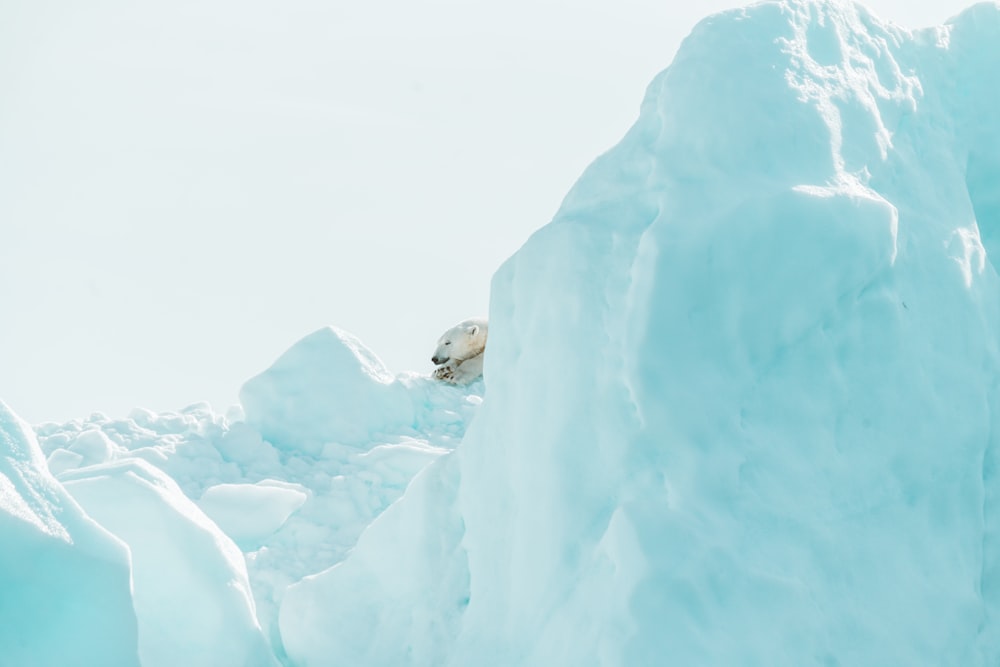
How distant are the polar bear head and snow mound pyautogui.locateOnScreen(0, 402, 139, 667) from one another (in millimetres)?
7055

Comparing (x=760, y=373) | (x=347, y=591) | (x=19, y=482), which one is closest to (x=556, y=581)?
(x=760, y=373)

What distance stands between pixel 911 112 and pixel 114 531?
12.8 ft

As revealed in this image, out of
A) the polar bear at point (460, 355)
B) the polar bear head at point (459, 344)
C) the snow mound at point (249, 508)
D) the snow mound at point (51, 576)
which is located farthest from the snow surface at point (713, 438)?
the polar bear head at point (459, 344)

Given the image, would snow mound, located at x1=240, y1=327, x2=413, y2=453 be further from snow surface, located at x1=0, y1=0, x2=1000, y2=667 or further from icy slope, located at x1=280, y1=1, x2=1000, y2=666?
icy slope, located at x1=280, y1=1, x2=1000, y2=666

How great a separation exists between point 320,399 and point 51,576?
5.86 metres

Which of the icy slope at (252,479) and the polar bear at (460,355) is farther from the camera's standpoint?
the polar bear at (460,355)

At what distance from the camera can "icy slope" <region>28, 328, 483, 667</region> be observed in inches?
173

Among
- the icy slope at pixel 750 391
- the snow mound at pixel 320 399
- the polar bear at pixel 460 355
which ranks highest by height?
the icy slope at pixel 750 391

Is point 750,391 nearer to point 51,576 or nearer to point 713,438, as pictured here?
point 713,438

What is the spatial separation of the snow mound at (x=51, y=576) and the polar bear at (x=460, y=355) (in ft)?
22.8

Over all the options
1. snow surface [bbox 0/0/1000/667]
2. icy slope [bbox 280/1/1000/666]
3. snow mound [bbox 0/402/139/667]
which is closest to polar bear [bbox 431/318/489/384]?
snow surface [bbox 0/0/1000/667]

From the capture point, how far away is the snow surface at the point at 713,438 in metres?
Result: 3.17

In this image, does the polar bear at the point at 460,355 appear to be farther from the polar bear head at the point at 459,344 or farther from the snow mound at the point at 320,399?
the snow mound at the point at 320,399

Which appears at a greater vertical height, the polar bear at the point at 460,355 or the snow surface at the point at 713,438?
the snow surface at the point at 713,438
